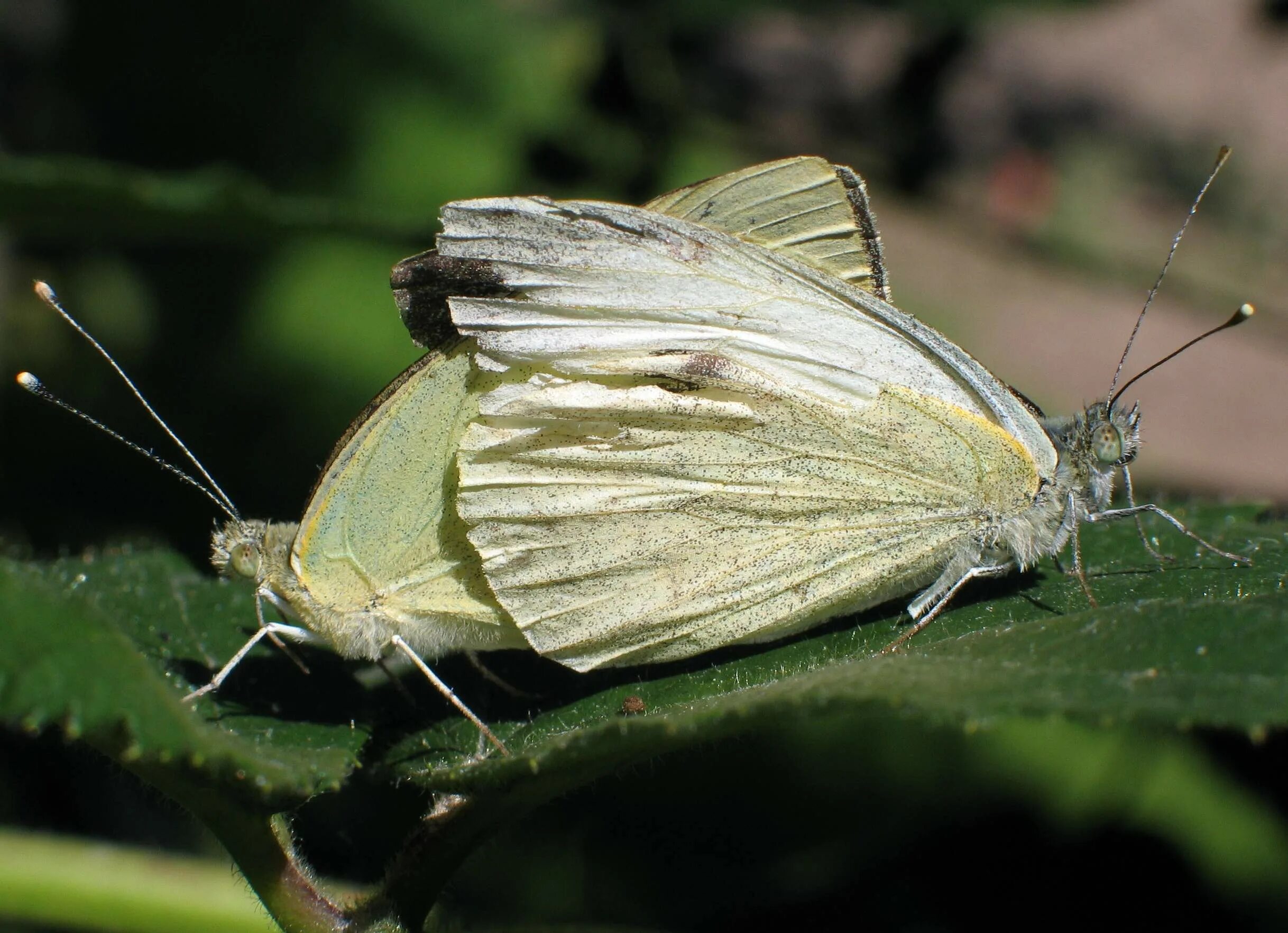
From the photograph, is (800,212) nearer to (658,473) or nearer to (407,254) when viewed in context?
(658,473)

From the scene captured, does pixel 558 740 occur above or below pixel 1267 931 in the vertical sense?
above

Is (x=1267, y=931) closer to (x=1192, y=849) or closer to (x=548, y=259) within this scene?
(x=1192, y=849)

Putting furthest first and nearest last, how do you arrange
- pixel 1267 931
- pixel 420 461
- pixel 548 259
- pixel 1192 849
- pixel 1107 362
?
pixel 1107 362, pixel 1192 849, pixel 1267 931, pixel 420 461, pixel 548 259

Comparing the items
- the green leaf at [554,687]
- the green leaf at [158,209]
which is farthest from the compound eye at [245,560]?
the green leaf at [158,209]

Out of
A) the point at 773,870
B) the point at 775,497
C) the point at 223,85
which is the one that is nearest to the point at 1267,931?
the point at 773,870

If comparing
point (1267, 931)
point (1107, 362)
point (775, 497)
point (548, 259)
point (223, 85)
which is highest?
point (223, 85)

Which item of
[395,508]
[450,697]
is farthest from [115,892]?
[395,508]

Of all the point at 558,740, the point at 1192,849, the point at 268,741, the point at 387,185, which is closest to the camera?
the point at 558,740
